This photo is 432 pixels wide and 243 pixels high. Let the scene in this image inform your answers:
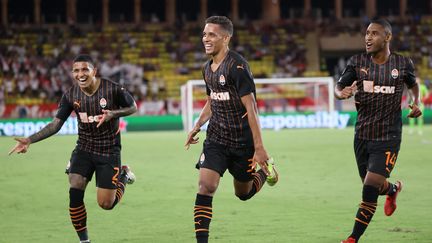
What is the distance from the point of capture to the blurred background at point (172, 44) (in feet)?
112

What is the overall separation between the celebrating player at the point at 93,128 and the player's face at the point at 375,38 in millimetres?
2505

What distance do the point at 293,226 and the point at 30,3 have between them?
37735mm

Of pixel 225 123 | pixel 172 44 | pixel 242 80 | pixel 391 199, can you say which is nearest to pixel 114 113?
pixel 225 123

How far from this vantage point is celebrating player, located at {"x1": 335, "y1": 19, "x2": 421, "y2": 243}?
8.63 m

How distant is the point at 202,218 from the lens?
7.79m

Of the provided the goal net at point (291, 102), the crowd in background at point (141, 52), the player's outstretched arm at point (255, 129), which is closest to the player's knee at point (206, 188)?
Result: the player's outstretched arm at point (255, 129)

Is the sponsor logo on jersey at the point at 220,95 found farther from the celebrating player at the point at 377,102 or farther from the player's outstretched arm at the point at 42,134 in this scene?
the player's outstretched arm at the point at 42,134

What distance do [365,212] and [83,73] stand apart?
3166 mm

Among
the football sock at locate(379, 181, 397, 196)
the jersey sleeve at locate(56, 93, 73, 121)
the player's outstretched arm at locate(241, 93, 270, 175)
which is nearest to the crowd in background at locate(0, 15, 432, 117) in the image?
the jersey sleeve at locate(56, 93, 73, 121)

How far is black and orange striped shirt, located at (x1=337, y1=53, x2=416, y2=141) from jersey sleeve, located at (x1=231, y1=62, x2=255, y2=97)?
1466mm

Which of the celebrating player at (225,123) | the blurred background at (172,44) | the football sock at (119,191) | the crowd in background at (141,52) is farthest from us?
the crowd in background at (141,52)

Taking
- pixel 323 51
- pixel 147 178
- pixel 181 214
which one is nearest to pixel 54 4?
pixel 323 51

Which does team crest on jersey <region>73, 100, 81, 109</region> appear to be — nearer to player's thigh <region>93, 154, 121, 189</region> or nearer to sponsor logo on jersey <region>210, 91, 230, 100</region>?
player's thigh <region>93, 154, 121, 189</region>

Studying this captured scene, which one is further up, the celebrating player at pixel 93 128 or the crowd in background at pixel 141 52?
the celebrating player at pixel 93 128
